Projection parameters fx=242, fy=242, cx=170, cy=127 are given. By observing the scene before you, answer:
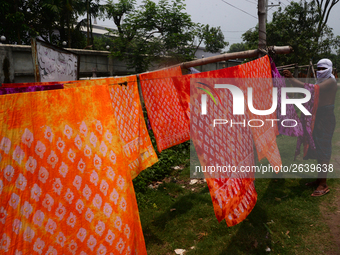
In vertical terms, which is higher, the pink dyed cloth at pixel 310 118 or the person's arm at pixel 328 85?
the person's arm at pixel 328 85

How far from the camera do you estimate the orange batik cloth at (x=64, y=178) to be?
4.15 ft

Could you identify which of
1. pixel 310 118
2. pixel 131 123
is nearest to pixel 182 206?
pixel 131 123

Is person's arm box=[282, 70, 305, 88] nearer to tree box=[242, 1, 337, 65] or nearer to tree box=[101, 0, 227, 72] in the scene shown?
tree box=[101, 0, 227, 72]

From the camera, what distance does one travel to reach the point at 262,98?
3.22 m

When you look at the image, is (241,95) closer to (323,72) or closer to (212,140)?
(212,140)

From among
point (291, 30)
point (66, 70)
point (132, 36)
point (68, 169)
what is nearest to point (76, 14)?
point (132, 36)

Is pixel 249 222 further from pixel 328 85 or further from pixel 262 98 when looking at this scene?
pixel 328 85

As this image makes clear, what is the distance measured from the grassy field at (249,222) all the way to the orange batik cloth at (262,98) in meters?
0.90

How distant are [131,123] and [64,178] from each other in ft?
4.56

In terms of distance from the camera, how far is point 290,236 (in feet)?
10.2

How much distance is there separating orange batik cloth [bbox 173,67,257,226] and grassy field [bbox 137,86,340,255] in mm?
849

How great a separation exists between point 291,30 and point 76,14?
16094 mm

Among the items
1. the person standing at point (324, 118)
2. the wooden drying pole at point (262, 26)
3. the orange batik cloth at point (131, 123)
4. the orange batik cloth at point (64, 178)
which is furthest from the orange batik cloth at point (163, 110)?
the person standing at point (324, 118)

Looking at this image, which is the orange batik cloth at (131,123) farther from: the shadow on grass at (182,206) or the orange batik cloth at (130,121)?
the shadow on grass at (182,206)
